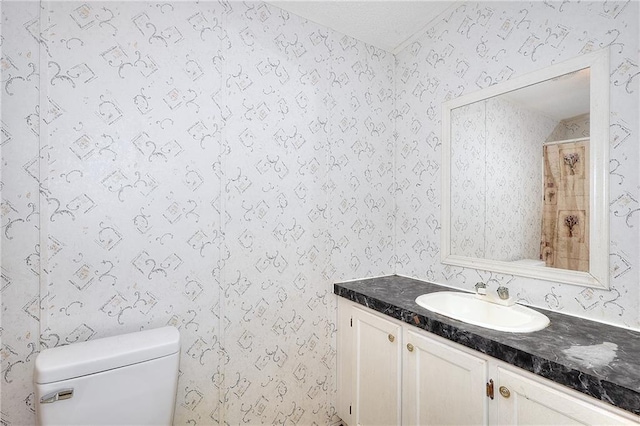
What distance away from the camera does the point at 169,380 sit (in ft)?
3.96

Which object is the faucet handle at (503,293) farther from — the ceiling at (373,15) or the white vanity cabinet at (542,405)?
the ceiling at (373,15)

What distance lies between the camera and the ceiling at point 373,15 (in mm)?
1696

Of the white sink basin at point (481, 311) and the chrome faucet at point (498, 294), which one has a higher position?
the chrome faucet at point (498, 294)

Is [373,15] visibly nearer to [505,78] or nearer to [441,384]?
[505,78]

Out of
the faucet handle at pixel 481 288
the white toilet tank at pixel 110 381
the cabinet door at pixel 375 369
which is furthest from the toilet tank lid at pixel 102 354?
the faucet handle at pixel 481 288

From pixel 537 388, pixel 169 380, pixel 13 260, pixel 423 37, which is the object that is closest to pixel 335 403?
pixel 169 380

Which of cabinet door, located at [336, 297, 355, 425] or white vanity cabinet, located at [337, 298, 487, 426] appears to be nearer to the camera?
white vanity cabinet, located at [337, 298, 487, 426]

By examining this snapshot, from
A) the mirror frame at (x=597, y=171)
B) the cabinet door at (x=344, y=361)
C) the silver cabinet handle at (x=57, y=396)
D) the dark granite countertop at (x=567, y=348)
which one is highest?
the mirror frame at (x=597, y=171)

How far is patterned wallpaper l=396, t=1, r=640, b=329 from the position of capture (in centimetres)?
116

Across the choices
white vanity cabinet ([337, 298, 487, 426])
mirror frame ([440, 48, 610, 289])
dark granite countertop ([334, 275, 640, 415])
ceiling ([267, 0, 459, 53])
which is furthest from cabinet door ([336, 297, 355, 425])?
ceiling ([267, 0, 459, 53])

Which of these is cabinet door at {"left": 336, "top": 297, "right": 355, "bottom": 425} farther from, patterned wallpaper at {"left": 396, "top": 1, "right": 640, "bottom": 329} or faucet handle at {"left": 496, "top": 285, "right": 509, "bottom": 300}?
faucet handle at {"left": 496, "top": 285, "right": 509, "bottom": 300}

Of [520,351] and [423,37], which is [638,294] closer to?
[520,351]

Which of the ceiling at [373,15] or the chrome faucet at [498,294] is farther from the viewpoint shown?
the ceiling at [373,15]

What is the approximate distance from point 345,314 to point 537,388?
40.5 inches
